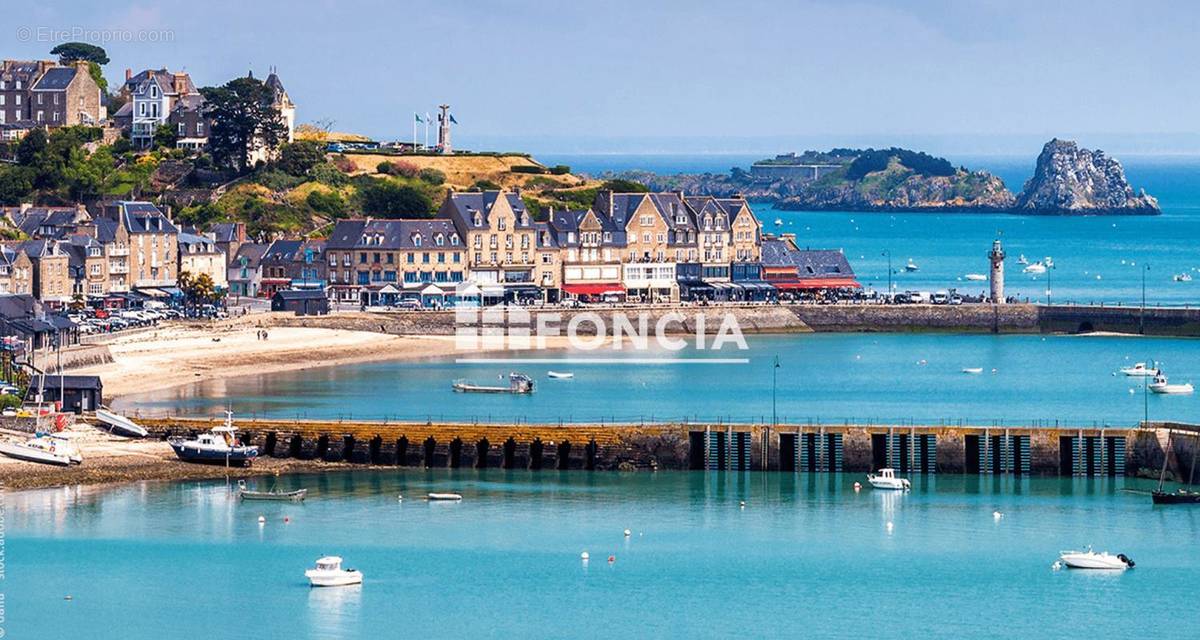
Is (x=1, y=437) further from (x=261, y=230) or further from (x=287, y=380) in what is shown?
(x=261, y=230)

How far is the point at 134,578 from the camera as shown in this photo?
61.7m

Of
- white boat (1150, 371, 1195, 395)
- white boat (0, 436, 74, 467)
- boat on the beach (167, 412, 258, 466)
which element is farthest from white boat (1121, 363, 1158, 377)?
white boat (0, 436, 74, 467)

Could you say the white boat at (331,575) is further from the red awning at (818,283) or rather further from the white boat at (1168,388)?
the red awning at (818,283)

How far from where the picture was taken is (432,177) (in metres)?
153

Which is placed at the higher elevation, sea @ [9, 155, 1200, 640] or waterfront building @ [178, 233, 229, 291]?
waterfront building @ [178, 233, 229, 291]

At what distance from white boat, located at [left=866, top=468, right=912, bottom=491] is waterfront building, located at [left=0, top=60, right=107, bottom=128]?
306ft

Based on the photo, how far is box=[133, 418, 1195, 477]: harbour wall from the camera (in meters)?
74.9

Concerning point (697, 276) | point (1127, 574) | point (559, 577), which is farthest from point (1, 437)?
point (697, 276)

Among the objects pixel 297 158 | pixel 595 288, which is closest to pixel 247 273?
pixel 595 288

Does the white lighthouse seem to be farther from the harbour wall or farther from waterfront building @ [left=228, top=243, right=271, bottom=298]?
the harbour wall

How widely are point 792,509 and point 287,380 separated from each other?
113 ft

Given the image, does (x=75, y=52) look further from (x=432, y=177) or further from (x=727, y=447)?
(x=727, y=447)

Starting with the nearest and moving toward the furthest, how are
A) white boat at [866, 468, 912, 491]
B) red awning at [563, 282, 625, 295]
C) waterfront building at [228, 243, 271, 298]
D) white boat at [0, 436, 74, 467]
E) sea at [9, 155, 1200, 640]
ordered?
sea at [9, 155, 1200, 640], white boat at [0, 436, 74, 467], white boat at [866, 468, 912, 491], waterfront building at [228, 243, 271, 298], red awning at [563, 282, 625, 295]

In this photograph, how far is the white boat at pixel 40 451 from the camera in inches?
2874
